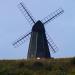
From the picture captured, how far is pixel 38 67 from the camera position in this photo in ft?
142

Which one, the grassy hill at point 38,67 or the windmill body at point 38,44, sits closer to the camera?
the grassy hill at point 38,67

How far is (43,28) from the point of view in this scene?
201ft

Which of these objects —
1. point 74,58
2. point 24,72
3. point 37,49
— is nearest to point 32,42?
point 37,49

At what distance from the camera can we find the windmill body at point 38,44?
60344mm

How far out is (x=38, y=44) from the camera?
60562 mm

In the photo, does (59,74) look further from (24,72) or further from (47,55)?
(47,55)

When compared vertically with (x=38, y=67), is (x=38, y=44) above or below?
above

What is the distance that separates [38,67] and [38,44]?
17.3m

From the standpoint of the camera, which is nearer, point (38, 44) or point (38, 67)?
point (38, 67)

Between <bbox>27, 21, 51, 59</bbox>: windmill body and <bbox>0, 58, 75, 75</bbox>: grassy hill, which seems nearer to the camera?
<bbox>0, 58, 75, 75</bbox>: grassy hill

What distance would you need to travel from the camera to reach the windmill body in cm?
6034

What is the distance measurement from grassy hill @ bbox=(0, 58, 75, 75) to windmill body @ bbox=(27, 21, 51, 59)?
1341 cm

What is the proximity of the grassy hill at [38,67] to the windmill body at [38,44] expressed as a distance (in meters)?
13.4

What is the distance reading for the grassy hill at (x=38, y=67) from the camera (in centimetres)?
4077
